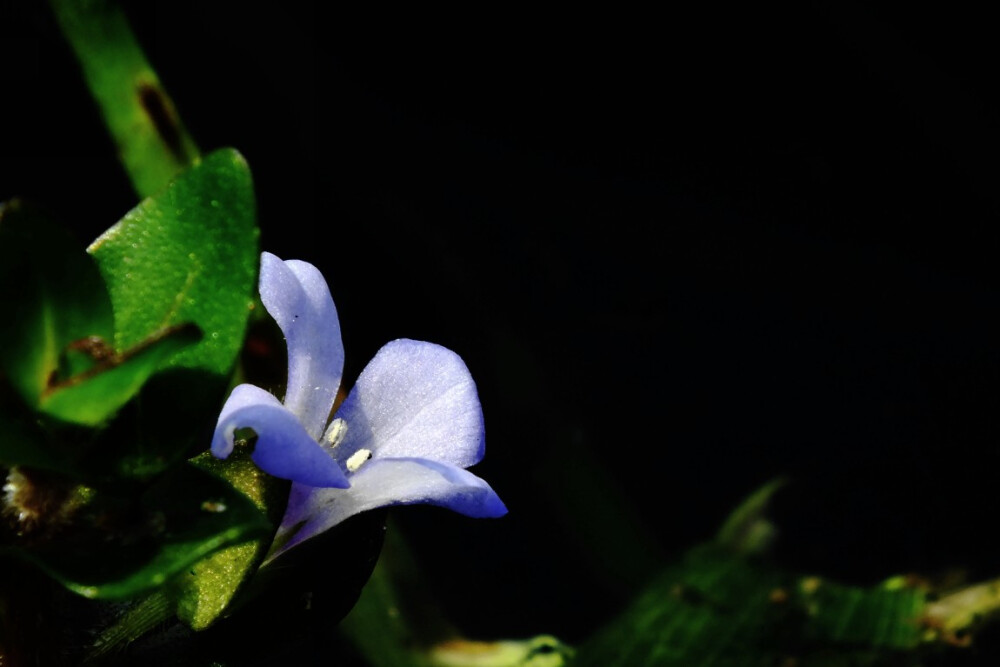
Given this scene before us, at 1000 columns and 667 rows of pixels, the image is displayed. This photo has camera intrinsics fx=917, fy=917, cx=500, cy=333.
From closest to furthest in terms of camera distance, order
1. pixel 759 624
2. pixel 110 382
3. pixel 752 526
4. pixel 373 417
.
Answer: pixel 110 382 < pixel 373 417 < pixel 759 624 < pixel 752 526

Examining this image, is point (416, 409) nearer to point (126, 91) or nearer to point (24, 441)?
point (24, 441)

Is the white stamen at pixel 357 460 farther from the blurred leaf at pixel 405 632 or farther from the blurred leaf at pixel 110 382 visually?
the blurred leaf at pixel 405 632

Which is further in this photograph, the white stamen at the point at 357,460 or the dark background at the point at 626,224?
the dark background at the point at 626,224

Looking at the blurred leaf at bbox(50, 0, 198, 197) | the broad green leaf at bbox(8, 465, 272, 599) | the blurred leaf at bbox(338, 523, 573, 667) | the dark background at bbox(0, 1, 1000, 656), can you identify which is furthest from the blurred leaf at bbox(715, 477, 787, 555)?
the broad green leaf at bbox(8, 465, 272, 599)

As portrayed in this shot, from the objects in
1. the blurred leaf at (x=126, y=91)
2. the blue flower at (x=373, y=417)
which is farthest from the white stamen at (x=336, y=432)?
the blurred leaf at (x=126, y=91)

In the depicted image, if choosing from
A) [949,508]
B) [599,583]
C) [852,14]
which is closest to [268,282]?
[599,583]

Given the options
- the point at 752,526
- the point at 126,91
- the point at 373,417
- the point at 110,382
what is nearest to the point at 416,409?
the point at 373,417
